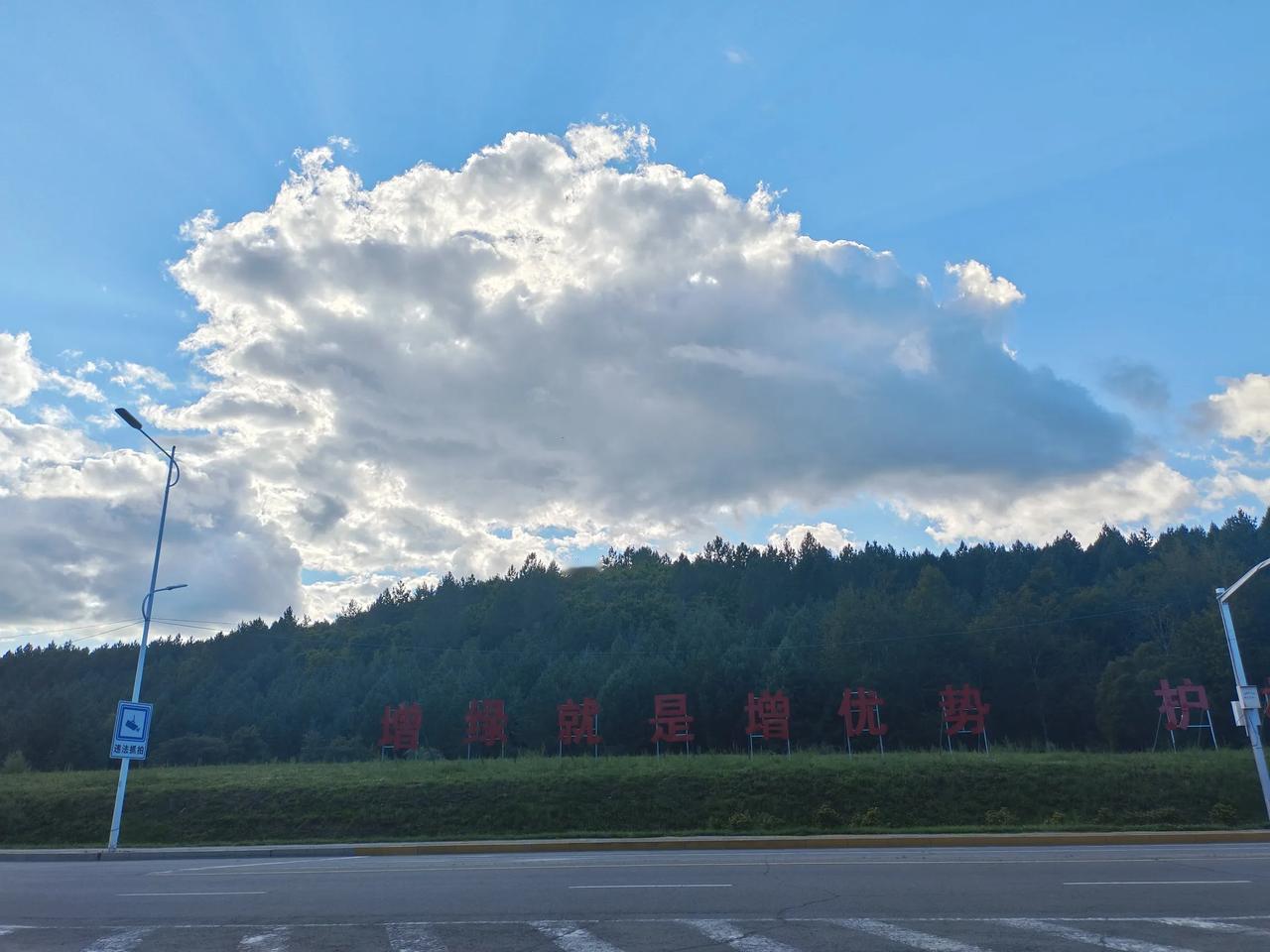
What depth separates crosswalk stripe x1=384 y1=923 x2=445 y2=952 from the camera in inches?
366

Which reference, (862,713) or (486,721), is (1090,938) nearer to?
(486,721)

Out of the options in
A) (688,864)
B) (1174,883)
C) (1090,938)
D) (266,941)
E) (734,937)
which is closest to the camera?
(1090,938)

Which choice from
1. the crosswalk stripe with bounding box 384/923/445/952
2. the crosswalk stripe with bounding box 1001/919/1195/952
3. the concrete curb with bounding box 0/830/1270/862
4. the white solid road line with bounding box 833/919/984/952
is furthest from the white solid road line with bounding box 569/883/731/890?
the concrete curb with bounding box 0/830/1270/862

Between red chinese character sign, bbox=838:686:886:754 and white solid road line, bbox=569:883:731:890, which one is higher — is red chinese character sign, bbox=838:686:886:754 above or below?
above

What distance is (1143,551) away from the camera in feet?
346

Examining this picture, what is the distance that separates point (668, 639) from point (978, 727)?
40226 mm

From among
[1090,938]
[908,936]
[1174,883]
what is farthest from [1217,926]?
[1174,883]

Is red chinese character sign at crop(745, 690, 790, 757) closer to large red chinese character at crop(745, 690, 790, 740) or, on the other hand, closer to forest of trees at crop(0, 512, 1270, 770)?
large red chinese character at crop(745, 690, 790, 740)

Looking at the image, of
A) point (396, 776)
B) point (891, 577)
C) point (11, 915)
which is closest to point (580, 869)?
point (11, 915)

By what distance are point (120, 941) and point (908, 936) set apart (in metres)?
8.15

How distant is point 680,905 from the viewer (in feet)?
39.0

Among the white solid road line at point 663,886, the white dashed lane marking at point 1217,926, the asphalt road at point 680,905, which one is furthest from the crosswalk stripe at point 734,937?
the white dashed lane marking at point 1217,926

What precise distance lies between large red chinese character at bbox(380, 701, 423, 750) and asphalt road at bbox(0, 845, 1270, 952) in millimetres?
25154

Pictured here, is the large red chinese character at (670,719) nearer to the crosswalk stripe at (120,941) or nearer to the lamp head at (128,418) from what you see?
the lamp head at (128,418)
